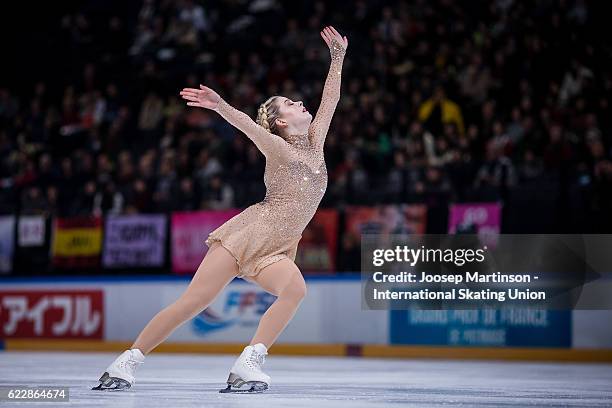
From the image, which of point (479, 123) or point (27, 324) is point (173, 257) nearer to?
point (27, 324)

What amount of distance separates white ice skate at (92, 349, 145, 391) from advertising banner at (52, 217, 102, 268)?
22.7ft

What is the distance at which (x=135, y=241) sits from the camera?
11.4 m

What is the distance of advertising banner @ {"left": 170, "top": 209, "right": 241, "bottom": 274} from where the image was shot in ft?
35.7

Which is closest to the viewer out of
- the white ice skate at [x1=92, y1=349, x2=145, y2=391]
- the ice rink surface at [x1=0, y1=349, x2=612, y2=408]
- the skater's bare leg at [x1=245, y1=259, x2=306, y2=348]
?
the ice rink surface at [x1=0, y1=349, x2=612, y2=408]

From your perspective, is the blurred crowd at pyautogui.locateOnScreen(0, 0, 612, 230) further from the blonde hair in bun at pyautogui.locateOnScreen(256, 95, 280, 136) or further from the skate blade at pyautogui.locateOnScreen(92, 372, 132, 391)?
the skate blade at pyautogui.locateOnScreen(92, 372, 132, 391)

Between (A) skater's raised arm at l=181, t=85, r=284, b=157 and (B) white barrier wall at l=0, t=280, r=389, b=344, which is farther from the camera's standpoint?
(B) white barrier wall at l=0, t=280, r=389, b=344

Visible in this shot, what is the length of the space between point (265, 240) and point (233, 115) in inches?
23.8

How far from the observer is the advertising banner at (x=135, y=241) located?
1125 centimetres

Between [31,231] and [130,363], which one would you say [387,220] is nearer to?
[31,231]

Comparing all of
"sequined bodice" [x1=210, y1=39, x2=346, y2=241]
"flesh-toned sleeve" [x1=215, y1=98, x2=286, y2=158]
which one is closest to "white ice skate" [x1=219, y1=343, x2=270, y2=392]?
"sequined bodice" [x1=210, y1=39, x2=346, y2=241]

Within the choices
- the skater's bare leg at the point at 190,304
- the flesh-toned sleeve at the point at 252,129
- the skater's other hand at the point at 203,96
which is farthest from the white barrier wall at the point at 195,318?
the skater's other hand at the point at 203,96

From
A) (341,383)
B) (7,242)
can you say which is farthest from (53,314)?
(341,383)

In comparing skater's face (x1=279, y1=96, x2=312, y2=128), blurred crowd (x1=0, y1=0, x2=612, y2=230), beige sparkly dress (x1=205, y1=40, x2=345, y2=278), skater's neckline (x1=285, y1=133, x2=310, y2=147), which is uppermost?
blurred crowd (x1=0, y1=0, x2=612, y2=230)

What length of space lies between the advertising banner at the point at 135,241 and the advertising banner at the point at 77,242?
0.13 meters
